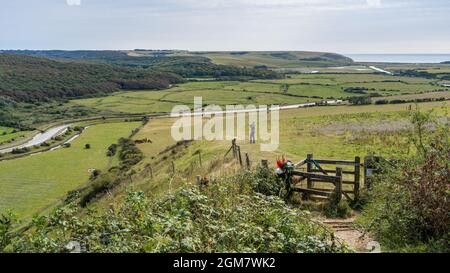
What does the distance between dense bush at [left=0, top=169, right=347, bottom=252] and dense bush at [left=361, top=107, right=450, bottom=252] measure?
191 centimetres

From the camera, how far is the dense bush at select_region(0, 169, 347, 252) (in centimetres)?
634

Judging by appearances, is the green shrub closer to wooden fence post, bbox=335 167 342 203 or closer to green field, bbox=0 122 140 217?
wooden fence post, bbox=335 167 342 203

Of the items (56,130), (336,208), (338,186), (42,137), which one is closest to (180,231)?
(336,208)

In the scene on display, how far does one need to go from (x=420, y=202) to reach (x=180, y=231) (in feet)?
16.5

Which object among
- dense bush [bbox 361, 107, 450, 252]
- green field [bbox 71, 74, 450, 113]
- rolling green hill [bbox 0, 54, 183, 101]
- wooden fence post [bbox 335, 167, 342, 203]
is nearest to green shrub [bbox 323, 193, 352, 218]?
wooden fence post [bbox 335, 167, 342, 203]

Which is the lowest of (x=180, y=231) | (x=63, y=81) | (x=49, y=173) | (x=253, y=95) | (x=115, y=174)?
(x=49, y=173)

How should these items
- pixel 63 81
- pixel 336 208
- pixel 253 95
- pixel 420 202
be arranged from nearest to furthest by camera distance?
pixel 420 202 → pixel 336 208 → pixel 253 95 → pixel 63 81

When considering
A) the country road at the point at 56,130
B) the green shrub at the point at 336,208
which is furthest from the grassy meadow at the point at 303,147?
the country road at the point at 56,130

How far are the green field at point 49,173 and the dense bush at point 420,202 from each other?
41.6m

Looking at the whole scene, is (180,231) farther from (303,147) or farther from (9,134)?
(9,134)

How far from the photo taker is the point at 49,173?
202 feet

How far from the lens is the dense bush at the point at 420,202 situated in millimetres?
7980

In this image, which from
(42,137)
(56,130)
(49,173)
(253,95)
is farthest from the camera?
(253,95)
